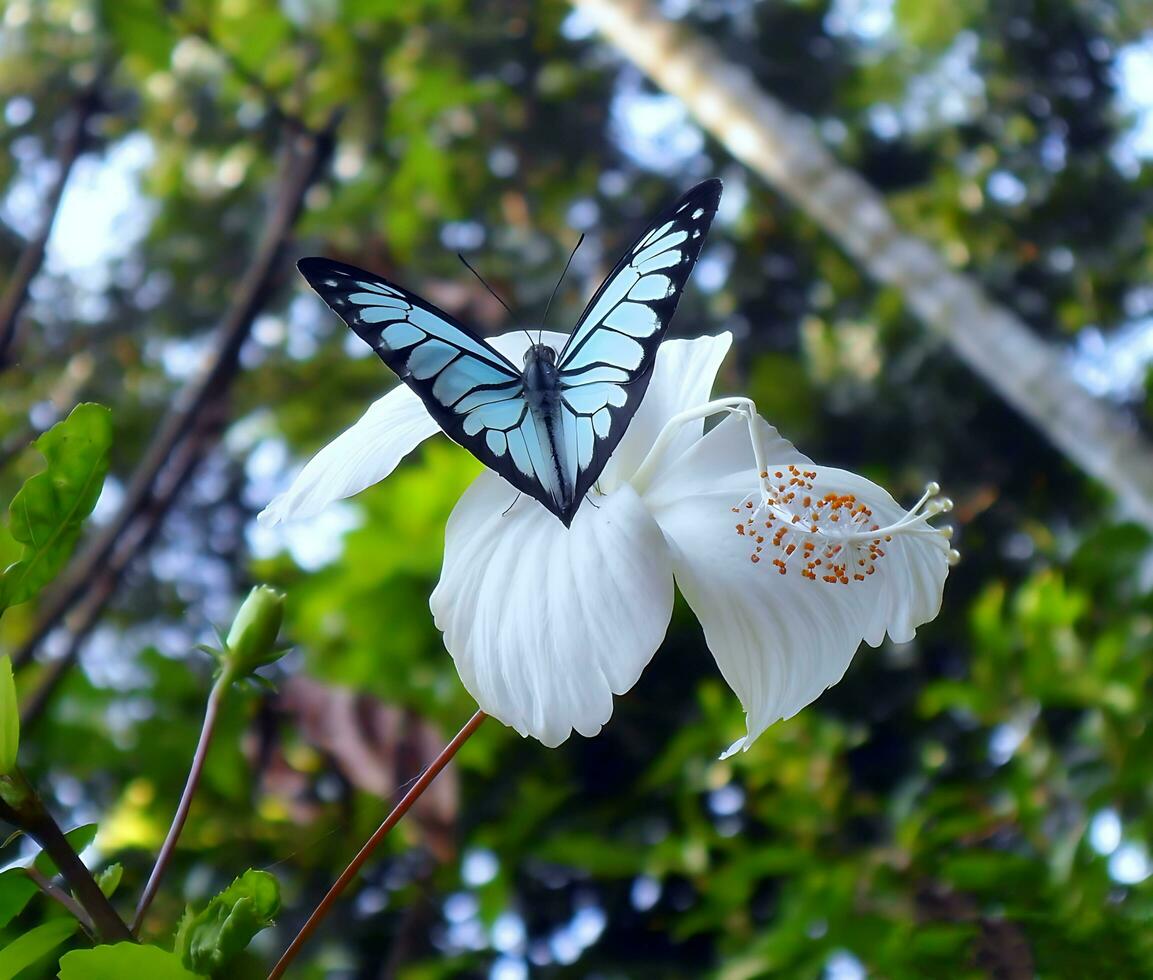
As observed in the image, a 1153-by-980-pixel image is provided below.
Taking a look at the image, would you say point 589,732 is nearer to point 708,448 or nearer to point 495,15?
point 708,448

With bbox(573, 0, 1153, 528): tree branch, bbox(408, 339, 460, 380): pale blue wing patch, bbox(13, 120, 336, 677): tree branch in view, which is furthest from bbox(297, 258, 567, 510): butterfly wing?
bbox(573, 0, 1153, 528): tree branch

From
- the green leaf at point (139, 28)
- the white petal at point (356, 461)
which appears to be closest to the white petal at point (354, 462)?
the white petal at point (356, 461)

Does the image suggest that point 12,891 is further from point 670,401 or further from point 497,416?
point 670,401

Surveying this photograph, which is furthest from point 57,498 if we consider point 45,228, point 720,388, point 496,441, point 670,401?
point 720,388

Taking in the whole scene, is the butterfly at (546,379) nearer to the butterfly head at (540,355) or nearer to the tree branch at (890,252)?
the butterfly head at (540,355)

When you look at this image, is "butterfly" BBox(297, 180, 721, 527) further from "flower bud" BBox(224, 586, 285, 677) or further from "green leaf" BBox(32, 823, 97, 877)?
"green leaf" BBox(32, 823, 97, 877)

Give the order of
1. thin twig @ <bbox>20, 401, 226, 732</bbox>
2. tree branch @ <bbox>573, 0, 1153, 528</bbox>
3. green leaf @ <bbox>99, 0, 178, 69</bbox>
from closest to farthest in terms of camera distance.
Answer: thin twig @ <bbox>20, 401, 226, 732</bbox> → green leaf @ <bbox>99, 0, 178, 69</bbox> → tree branch @ <bbox>573, 0, 1153, 528</bbox>
